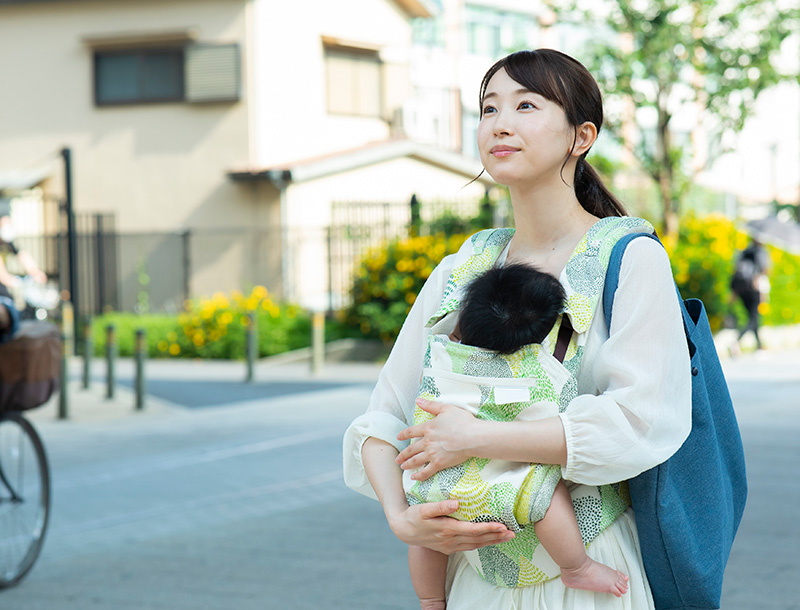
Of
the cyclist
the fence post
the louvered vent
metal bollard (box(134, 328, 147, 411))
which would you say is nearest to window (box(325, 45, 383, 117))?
the louvered vent

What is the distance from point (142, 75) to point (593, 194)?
22191 mm

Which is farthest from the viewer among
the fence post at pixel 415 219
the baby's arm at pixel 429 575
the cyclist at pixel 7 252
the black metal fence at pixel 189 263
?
the black metal fence at pixel 189 263

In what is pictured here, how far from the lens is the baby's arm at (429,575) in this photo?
2252mm

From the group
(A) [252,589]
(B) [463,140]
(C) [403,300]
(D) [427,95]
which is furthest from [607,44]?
(A) [252,589]

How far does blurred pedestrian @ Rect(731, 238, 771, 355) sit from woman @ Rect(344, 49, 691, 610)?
15.0 meters

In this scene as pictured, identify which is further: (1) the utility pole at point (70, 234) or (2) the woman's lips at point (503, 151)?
(1) the utility pole at point (70, 234)

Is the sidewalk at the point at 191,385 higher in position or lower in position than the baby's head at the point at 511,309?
lower

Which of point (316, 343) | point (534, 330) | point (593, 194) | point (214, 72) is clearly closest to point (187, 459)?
point (316, 343)

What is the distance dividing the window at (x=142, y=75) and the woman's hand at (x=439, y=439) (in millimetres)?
22006

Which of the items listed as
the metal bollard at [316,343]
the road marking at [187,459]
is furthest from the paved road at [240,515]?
the metal bollard at [316,343]

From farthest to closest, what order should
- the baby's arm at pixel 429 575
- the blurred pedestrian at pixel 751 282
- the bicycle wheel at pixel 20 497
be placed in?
1. the blurred pedestrian at pixel 751 282
2. the bicycle wheel at pixel 20 497
3. the baby's arm at pixel 429 575

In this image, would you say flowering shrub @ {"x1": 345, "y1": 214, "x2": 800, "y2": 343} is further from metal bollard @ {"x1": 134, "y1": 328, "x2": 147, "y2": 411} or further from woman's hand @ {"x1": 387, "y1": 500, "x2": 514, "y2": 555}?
woman's hand @ {"x1": 387, "y1": 500, "x2": 514, "y2": 555}

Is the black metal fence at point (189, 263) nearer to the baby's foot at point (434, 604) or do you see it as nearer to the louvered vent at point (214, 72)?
the louvered vent at point (214, 72)

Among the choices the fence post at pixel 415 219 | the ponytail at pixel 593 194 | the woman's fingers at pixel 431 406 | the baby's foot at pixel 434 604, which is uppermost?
the fence post at pixel 415 219
